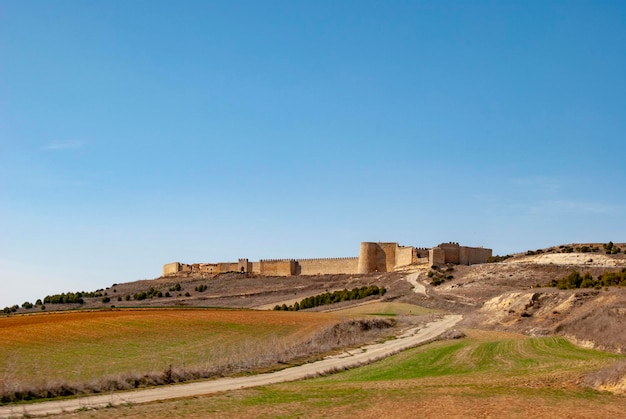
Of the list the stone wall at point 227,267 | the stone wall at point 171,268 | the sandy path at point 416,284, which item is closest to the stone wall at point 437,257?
the sandy path at point 416,284

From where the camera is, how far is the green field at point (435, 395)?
14555mm

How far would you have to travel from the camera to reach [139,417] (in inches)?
592

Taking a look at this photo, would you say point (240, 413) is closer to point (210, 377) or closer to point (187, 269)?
point (210, 377)

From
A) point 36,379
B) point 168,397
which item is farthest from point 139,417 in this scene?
point 36,379

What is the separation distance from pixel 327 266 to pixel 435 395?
88.8 metres

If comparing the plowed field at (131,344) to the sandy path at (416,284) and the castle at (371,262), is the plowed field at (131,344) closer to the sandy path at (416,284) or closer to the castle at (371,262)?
the sandy path at (416,284)

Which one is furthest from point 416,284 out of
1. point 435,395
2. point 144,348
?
point 435,395

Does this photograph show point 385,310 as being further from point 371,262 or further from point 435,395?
point 371,262

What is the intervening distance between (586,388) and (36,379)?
15.8 metres

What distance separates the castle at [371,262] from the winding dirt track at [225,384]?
53889mm

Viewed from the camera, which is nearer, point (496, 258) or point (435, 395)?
point (435, 395)

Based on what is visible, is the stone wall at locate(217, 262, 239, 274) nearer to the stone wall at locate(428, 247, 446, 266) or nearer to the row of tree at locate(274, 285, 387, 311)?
the stone wall at locate(428, 247, 446, 266)

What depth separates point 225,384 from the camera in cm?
2141

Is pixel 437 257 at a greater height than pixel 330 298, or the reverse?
pixel 437 257
